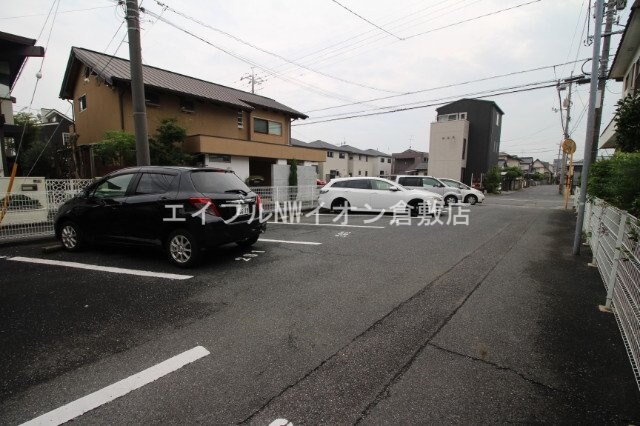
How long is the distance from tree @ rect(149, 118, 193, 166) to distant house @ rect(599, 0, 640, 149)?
14.5 m

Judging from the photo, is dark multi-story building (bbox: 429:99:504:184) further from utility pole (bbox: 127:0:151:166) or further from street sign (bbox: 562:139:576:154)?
utility pole (bbox: 127:0:151:166)

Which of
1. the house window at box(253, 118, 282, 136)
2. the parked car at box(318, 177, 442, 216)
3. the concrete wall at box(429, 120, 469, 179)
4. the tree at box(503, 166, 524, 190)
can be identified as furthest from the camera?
the tree at box(503, 166, 524, 190)

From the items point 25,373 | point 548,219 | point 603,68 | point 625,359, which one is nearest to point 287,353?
point 25,373

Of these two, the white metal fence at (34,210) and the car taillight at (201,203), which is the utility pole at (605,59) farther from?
the white metal fence at (34,210)

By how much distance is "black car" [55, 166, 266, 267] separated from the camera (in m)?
4.80

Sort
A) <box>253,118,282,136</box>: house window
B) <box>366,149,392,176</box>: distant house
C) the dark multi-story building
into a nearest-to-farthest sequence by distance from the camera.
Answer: <box>253,118,282,136</box>: house window < the dark multi-story building < <box>366,149,392,176</box>: distant house

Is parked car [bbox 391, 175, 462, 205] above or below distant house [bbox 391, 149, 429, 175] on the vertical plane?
below

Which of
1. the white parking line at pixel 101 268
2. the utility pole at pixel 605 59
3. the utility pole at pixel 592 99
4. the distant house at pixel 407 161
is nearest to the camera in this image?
the white parking line at pixel 101 268

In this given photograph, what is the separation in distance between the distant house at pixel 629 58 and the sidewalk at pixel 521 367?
22.6ft

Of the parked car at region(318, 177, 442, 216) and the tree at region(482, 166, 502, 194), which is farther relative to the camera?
the tree at region(482, 166, 502, 194)

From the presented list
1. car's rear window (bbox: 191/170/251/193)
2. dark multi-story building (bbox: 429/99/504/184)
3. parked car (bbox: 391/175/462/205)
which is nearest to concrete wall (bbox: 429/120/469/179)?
dark multi-story building (bbox: 429/99/504/184)

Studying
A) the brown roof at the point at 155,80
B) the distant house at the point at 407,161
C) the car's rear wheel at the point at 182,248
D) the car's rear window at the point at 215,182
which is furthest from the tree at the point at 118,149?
the distant house at the point at 407,161

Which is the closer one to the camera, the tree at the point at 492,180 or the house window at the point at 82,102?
the house window at the point at 82,102

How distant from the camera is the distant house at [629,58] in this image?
8698 mm
